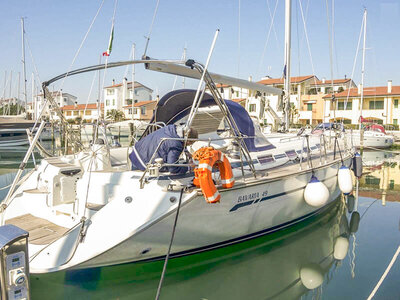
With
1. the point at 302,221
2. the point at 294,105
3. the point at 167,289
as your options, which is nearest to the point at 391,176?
the point at 302,221

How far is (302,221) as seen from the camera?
7.27m

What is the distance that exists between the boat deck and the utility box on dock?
1.50 meters

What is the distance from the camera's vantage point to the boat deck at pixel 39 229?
4.77 meters

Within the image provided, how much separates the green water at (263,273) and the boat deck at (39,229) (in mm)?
515

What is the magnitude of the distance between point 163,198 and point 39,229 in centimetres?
202

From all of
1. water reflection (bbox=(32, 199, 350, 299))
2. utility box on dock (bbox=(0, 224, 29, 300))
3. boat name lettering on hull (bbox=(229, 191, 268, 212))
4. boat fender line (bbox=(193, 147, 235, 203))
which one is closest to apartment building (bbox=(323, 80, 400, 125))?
water reflection (bbox=(32, 199, 350, 299))

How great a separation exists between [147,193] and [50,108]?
3.15 m

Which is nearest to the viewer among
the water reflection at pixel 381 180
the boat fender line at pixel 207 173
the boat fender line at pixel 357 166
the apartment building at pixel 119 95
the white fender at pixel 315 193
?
the boat fender line at pixel 207 173

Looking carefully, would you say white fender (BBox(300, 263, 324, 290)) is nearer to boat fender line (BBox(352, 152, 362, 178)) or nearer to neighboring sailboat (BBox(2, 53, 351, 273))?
neighboring sailboat (BBox(2, 53, 351, 273))

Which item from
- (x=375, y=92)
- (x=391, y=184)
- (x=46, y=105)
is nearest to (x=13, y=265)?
(x=46, y=105)

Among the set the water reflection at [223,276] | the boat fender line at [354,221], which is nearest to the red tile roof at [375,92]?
the boat fender line at [354,221]

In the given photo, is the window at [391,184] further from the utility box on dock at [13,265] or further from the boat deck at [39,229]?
the utility box on dock at [13,265]

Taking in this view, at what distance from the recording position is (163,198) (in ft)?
15.0

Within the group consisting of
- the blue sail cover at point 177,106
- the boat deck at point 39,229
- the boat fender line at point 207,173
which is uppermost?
the blue sail cover at point 177,106
